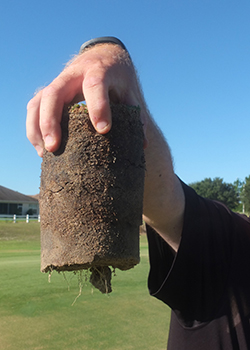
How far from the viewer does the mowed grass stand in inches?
98.8

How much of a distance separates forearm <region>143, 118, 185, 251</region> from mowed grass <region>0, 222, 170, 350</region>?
0.81 m

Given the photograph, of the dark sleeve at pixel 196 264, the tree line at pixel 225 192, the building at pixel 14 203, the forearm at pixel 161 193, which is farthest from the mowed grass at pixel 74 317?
the tree line at pixel 225 192

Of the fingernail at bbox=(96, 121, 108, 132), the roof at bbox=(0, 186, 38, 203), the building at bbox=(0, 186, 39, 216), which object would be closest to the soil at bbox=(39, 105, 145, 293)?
the fingernail at bbox=(96, 121, 108, 132)

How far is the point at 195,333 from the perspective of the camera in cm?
172

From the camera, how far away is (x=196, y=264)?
5.57ft

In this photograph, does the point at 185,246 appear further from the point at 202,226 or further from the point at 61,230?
the point at 61,230

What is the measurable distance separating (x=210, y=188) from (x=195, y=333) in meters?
44.0

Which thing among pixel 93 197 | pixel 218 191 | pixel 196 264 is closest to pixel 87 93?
pixel 93 197

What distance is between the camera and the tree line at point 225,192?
42562 mm

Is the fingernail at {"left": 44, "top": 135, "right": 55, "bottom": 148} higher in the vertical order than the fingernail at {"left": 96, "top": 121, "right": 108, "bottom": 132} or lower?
lower

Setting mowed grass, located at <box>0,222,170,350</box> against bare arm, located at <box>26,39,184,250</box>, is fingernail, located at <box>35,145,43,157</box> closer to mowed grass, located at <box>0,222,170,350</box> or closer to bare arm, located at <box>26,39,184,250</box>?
bare arm, located at <box>26,39,184,250</box>

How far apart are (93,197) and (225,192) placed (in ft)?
148

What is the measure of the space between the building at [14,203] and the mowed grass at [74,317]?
26.0 m

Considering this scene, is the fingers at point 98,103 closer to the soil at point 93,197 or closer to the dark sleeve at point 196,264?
the soil at point 93,197
